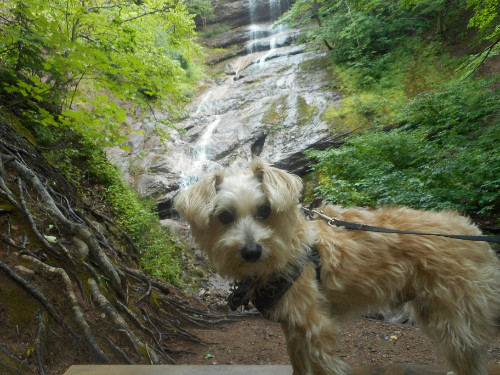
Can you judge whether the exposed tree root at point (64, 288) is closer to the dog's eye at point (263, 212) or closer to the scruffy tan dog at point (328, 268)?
the scruffy tan dog at point (328, 268)

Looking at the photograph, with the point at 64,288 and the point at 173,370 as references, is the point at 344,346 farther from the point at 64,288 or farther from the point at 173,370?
the point at 64,288

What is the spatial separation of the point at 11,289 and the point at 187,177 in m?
11.1

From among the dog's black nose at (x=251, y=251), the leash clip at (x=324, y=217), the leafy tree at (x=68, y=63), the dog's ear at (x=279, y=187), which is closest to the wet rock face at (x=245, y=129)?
the leafy tree at (x=68, y=63)

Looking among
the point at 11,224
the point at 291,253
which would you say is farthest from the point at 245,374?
the point at 11,224

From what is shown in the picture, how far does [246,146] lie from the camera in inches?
595

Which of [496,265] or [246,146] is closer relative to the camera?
[496,265]

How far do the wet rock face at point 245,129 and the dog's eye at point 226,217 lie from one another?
7.84 m

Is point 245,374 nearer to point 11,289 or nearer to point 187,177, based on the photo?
point 11,289

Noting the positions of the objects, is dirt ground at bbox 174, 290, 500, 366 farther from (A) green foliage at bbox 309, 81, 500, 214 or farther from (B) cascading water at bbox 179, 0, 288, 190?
(B) cascading water at bbox 179, 0, 288, 190

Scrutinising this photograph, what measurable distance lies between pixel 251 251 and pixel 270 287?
52 cm

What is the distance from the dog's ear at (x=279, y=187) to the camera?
2.51 meters

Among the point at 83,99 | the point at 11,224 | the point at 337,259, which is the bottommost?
the point at 337,259

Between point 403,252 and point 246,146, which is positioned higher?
point 246,146

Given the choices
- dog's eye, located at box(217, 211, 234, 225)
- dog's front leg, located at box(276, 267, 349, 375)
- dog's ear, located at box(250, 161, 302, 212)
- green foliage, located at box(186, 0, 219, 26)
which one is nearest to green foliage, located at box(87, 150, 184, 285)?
dog's eye, located at box(217, 211, 234, 225)
